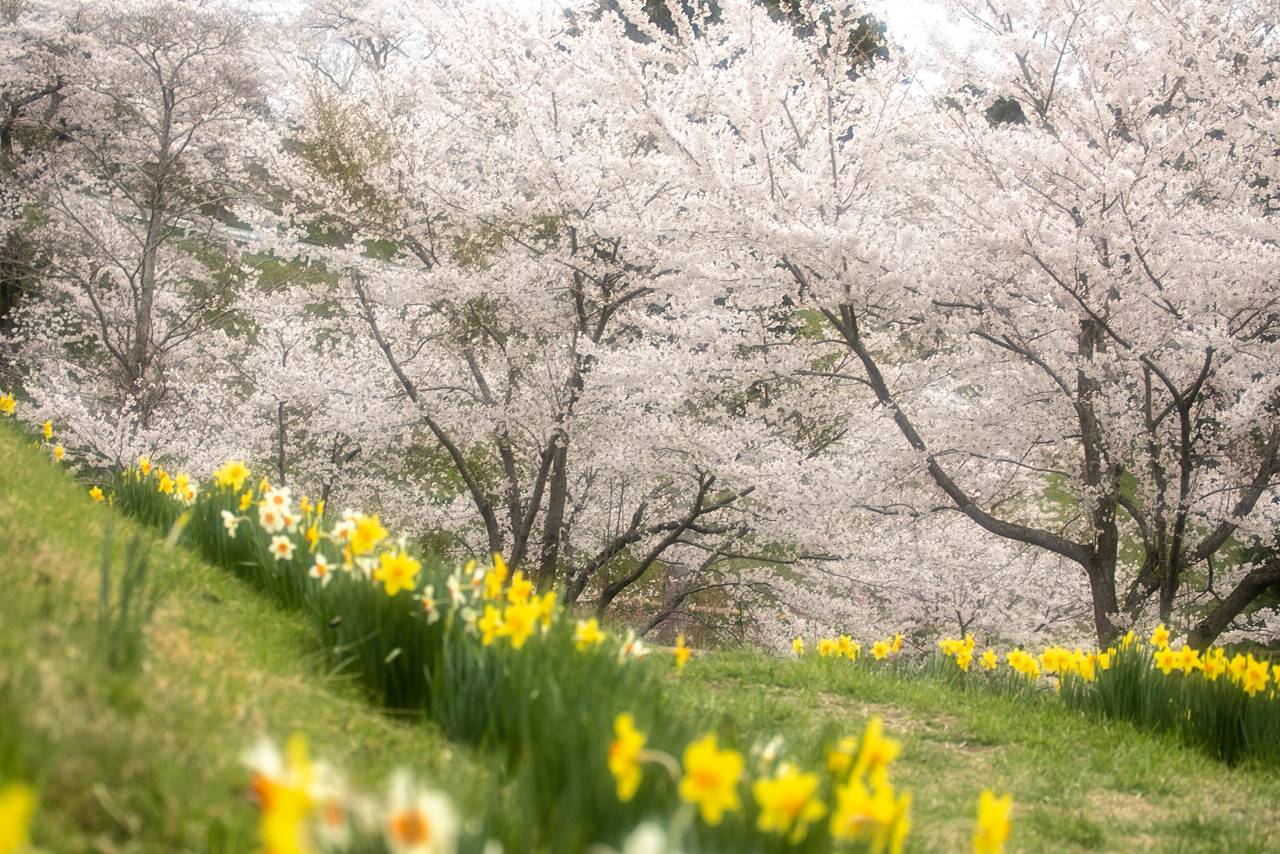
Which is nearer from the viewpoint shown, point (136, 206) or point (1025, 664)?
point (1025, 664)

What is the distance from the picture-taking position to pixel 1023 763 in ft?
15.6

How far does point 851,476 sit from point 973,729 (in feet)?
20.6

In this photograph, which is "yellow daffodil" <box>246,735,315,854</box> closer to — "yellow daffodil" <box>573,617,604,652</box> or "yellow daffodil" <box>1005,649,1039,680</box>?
"yellow daffodil" <box>573,617,604,652</box>

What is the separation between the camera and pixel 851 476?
11.6 meters

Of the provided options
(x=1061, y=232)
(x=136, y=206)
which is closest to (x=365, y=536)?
(x=1061, y=232)

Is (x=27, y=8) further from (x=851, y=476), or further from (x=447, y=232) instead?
(x=851, y=476)

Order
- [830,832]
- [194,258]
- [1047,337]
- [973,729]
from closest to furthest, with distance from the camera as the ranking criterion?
[830,832]
[973,729]
[1047,337]
[194,258]

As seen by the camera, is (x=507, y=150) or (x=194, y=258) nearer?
(x=507, y=150)

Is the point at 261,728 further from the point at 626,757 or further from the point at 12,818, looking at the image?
the point at 12,818

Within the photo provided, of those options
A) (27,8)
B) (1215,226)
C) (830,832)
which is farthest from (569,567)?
(27,8)

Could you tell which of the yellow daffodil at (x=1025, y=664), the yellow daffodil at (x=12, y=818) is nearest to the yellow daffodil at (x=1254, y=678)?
the yellow daffodil at (x=1025, y=664)

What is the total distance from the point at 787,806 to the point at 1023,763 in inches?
139

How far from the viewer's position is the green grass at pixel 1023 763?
3.78 metres

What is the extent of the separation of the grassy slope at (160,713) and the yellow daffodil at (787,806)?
0.54m
